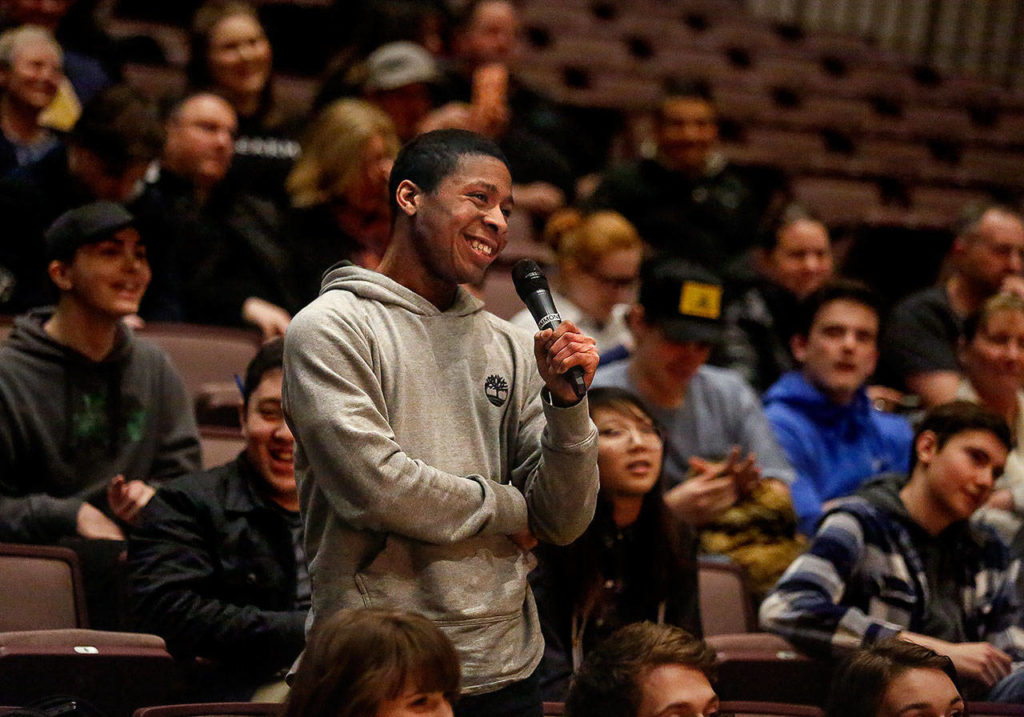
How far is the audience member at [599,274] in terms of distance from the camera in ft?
10.8

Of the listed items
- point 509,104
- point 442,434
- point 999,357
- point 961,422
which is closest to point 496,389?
point 442,434

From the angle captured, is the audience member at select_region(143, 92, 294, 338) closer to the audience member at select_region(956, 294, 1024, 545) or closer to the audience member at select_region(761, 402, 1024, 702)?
the audience member at select_region(761, 402, 1024, 702)

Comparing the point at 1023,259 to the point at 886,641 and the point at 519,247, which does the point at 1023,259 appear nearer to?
the point at 519,247

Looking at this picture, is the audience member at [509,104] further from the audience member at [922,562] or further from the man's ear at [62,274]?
the audience member at [922,562]

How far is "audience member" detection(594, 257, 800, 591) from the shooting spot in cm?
265

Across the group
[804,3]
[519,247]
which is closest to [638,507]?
[519,247]

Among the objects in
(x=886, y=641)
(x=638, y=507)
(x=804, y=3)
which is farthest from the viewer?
(x=804, y=3)

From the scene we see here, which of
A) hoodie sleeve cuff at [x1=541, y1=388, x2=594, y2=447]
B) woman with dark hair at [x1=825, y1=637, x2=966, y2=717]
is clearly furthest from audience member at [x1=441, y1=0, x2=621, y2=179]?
hoodie sleeve cuff at [x1=541, y1=388, x2=594, y2=447]

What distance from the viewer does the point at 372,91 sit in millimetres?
3826

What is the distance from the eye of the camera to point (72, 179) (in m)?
2.84

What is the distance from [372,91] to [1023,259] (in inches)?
70.5

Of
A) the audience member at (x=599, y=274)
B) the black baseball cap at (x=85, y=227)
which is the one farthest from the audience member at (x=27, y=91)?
the audience member at (x=599, y=274)

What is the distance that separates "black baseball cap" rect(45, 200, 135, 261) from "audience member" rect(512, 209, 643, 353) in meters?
1.11

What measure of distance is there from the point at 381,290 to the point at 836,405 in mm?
1891
